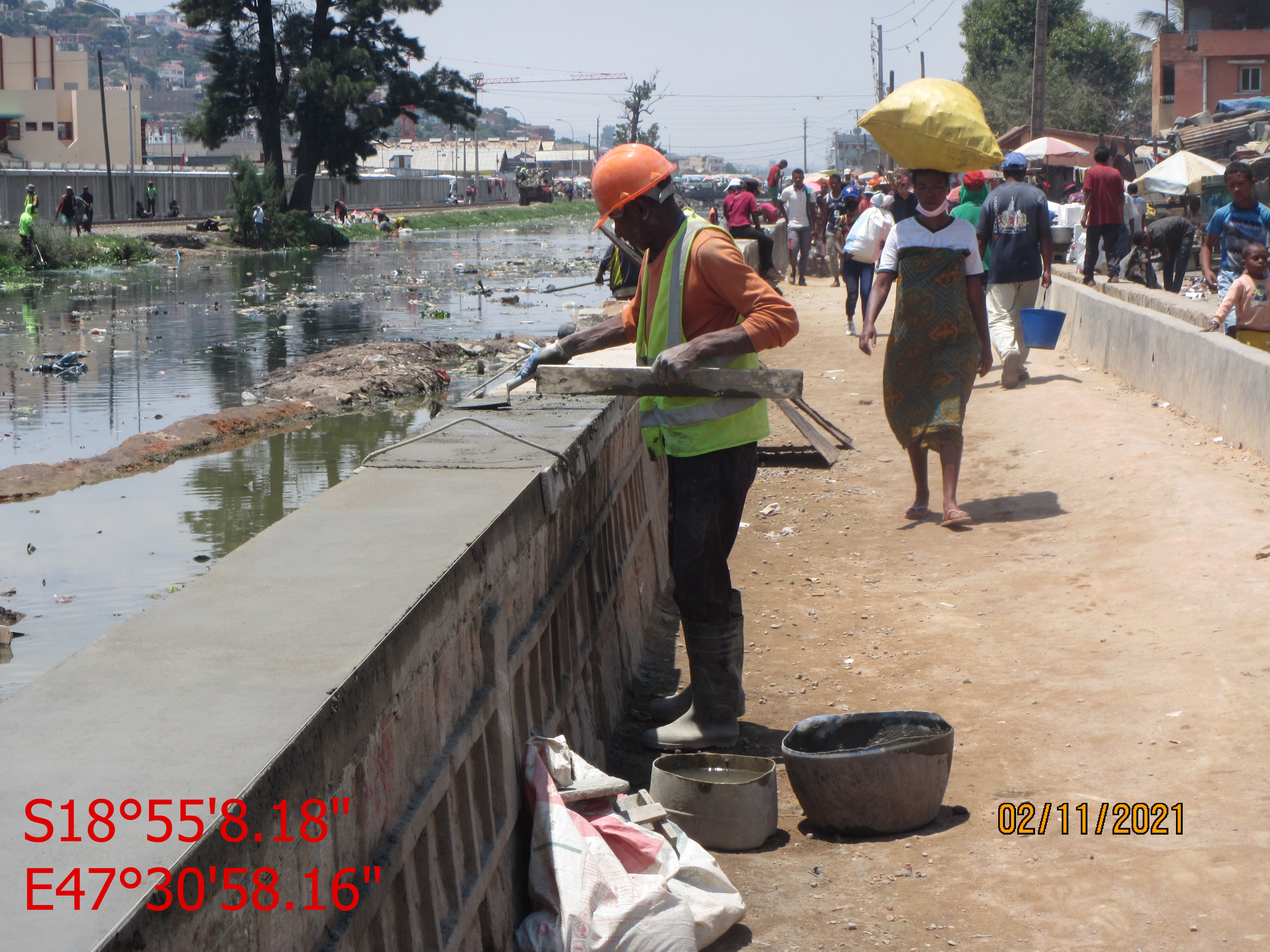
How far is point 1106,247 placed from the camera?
14906mm

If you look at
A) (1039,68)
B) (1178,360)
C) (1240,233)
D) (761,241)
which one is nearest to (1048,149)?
(1039,68)

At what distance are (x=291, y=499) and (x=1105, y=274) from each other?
1073cm

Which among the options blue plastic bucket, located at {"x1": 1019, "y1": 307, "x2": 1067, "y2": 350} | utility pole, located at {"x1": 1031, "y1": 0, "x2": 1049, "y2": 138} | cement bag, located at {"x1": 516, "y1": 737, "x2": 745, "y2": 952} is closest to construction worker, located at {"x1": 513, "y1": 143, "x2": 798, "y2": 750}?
cement bag, located at {"x1": 516, "y1": 737, "x2": 745, "y2": 952}

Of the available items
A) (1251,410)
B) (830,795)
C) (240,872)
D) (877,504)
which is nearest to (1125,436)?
(1251,410)

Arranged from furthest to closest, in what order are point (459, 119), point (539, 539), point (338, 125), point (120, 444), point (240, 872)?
point (459, 119), point (338, 125), point (120, 444), point (539, 539), point (240, 872)

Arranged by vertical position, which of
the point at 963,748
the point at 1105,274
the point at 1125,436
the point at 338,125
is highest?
the point at 338,125

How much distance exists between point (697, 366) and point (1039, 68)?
24523 millimetres

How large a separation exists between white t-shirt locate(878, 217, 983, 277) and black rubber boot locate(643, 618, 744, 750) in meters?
3.27

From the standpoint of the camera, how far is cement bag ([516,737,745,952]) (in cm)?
292

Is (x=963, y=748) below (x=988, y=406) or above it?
below

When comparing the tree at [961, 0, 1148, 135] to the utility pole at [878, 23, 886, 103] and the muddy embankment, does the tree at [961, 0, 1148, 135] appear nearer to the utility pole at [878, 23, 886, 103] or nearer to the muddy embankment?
the utility pole at [878, 23, 886, 103]

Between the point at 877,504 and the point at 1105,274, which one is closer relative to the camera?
the point at 877,504

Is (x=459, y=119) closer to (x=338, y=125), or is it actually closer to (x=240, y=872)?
(x=338, y=125)

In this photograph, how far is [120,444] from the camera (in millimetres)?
11633
